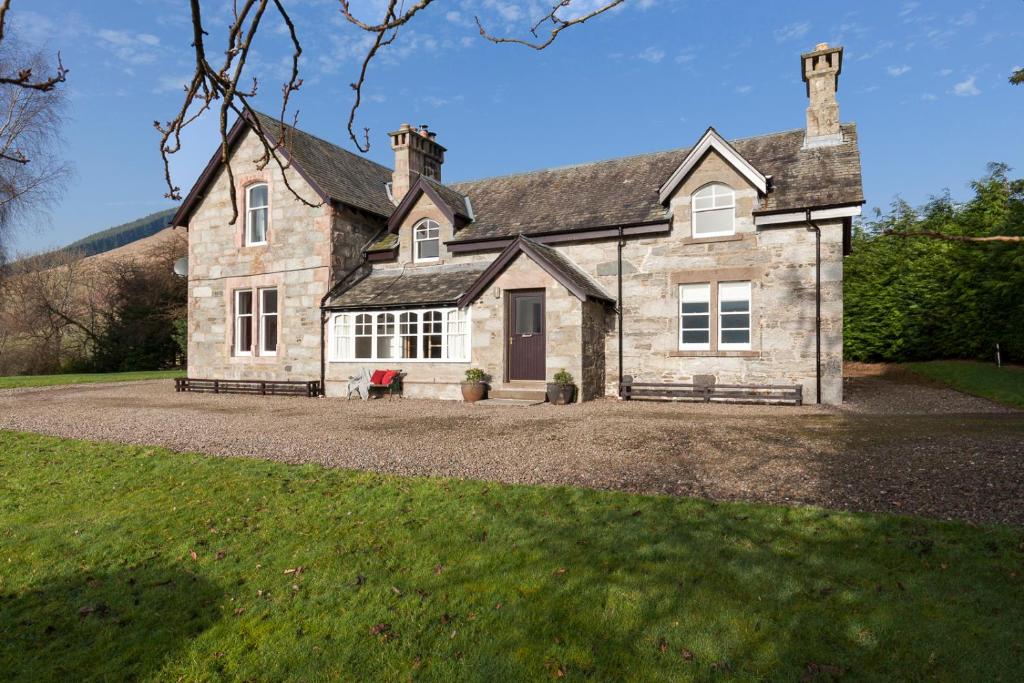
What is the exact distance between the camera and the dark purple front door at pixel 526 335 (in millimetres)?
16453

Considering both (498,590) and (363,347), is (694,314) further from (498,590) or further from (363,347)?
(498,590)

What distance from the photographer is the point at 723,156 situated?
15562 mm

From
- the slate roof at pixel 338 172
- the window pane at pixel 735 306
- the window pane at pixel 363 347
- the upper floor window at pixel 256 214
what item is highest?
the slate roof at pixel 338 172

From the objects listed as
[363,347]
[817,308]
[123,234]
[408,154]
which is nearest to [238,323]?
[363,347]

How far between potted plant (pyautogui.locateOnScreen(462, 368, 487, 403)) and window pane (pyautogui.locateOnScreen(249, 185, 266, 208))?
10.7 m

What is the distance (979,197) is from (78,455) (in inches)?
1164

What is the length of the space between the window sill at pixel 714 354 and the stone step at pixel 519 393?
151 inches

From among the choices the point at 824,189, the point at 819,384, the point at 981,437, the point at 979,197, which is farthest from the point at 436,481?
the point at 979,197

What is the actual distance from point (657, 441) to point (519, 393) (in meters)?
6.87

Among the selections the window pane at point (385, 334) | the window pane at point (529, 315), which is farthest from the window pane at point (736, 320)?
the window pane at point (385, 334)

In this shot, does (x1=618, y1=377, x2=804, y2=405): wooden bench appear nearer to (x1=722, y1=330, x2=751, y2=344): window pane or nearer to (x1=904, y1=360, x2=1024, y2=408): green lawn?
(x1=722, y1=330, x2=751, y2=344): window pane

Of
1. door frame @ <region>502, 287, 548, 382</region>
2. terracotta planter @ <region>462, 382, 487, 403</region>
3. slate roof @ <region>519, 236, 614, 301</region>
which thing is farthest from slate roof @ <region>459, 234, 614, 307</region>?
terracotta planter @ <region>462, 382, 487, 403</region>

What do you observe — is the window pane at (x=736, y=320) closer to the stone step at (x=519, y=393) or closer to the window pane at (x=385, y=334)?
the stone step at (x=519, y=393)

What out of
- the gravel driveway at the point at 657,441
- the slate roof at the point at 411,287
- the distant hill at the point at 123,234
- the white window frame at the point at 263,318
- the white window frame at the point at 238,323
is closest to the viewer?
the gravel driveway at the point at 657,441
